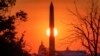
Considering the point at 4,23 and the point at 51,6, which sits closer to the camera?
the point at 4,23

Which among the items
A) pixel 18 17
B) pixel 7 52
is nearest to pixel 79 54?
pixel 18 17

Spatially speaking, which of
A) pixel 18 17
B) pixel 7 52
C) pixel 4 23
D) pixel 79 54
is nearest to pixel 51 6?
pixel 18 17

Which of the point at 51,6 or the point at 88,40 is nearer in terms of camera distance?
the point at 88,40

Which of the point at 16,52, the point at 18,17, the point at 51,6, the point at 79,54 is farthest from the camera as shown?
the point at 79,54

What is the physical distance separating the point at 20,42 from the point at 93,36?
8649 mm

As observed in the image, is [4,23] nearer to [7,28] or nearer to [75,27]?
[7,28]

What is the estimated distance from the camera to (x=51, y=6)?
71688 millimetres

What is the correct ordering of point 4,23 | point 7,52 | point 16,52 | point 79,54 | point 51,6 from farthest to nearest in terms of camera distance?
point 79,54 → point 51,6 → point 4,23 → point 16,52 → point 7,52

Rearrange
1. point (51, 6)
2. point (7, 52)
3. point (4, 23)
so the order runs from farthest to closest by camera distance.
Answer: point (51, 6) → point (4, 23) → point (7, 52)

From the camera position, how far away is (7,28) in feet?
147

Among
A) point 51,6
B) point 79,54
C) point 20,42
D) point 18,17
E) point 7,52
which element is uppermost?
point 79,54

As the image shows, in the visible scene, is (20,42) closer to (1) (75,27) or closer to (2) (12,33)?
(2) (12,33)

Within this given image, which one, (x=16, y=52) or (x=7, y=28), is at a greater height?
(x=7, y=28)

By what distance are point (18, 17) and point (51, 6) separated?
2326cm
